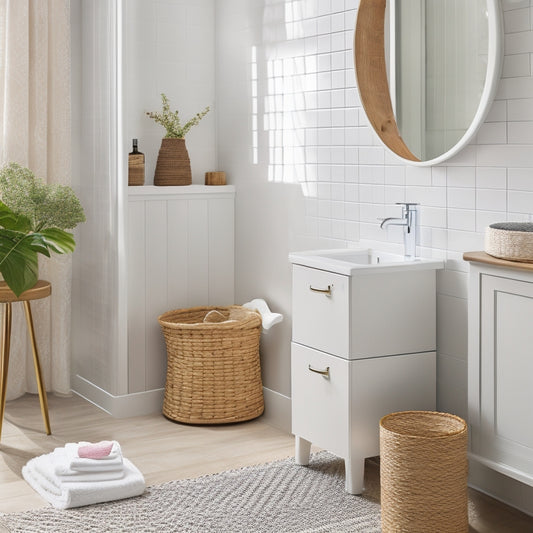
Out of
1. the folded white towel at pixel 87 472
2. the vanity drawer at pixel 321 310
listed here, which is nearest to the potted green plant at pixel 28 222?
the folded white towel at pixel 87 472

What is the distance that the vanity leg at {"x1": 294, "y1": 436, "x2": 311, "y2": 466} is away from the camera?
2.99m

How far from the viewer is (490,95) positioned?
248 centimetres

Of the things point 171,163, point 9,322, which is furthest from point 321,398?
point 171,163

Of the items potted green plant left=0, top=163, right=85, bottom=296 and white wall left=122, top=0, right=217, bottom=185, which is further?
white wall left=122, top=0, right=217, bottom=185

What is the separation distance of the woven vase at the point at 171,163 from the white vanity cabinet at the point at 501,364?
1698mm

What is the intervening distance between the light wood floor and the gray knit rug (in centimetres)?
11

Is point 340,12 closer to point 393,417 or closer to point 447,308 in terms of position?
point 447,308

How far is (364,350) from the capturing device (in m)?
2.66

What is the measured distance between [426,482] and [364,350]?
19.3 inches

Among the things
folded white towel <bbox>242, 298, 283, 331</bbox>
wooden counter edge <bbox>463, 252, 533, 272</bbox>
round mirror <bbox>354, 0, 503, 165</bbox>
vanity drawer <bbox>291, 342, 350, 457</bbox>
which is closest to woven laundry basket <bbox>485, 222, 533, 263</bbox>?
wooden counter edge <bbox>463, 252, 533, 272</bbox>

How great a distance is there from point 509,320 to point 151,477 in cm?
137

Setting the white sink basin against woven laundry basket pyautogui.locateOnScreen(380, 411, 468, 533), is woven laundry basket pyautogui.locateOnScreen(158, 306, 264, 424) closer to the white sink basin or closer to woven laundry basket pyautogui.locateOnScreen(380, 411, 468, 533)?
the white sink basin

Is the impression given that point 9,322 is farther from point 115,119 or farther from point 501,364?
point 501,364

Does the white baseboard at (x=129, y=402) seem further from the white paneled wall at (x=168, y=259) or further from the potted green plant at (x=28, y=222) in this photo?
the potted green plant at (x=28, y=222)
